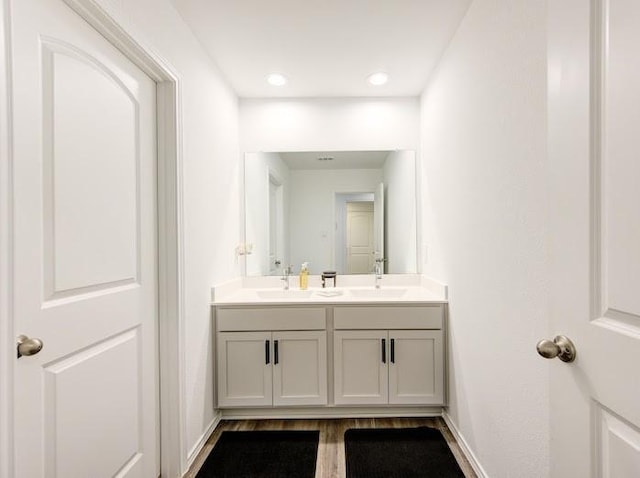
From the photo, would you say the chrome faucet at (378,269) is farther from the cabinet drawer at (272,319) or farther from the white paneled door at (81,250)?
the white paneled door at (81,250)

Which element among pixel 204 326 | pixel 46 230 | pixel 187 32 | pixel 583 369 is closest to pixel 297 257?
pixel 204 326

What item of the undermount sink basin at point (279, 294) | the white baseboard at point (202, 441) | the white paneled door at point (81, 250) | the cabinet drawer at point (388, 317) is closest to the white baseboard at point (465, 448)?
the cabinet drawer at point (388, 317)

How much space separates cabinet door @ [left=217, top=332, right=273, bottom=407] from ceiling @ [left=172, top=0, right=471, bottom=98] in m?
1.75

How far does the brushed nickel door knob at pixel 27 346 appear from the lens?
968 mm

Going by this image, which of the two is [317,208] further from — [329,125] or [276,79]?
[276,79]

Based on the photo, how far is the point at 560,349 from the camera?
0.84 m

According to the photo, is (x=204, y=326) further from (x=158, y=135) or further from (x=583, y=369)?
(x=583, y=369)

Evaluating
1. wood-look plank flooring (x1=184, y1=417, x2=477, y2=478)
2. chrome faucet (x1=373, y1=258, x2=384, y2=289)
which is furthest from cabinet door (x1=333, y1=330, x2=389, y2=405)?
chrome faucet (x1=373, y1=258, x2=384, y2=289)

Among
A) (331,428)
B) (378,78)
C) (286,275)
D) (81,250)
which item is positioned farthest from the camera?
(286,275)

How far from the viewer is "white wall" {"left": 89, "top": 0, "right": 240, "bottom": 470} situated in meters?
1.69

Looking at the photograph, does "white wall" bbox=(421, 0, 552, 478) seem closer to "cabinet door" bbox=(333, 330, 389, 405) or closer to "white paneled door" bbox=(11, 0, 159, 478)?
"cabinet door" bbox=(333, 330, 389, 405)

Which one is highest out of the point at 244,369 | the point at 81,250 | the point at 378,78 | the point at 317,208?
the point at 378,78

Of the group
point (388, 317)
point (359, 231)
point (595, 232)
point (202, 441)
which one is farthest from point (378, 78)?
point (202, 441)

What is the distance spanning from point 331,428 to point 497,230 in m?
1.56
